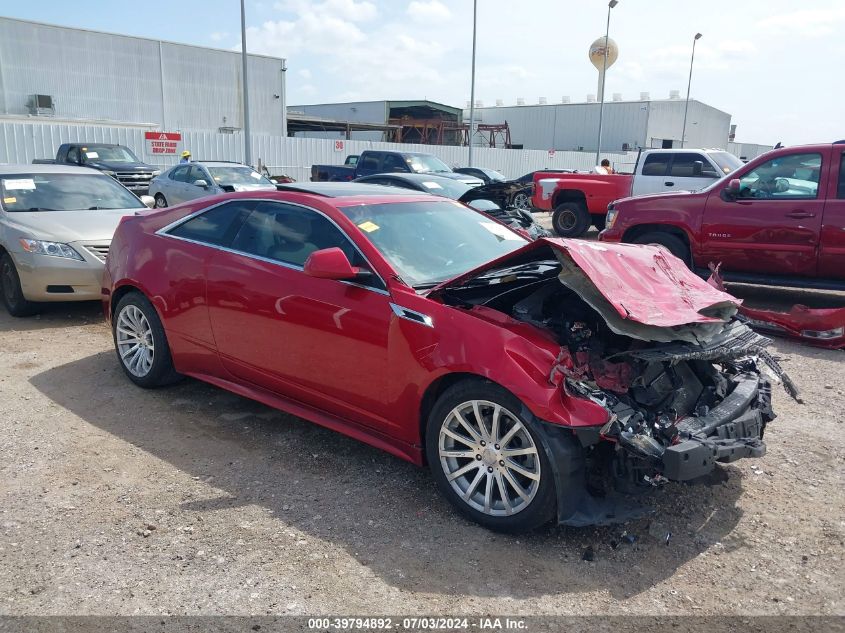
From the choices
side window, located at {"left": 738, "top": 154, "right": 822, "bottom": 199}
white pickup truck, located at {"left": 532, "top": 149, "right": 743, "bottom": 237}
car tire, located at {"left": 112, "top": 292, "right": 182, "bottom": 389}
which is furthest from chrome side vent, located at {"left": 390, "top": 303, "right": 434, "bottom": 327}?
white pickup truck, located at {"left": 532, "top": 149, "right": 743, "bottom": 237}

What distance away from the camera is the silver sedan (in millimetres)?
14977

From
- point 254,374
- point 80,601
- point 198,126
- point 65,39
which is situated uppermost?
point 65,39

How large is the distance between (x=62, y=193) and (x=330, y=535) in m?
6.68

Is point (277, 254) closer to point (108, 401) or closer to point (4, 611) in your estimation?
point (108, 401)

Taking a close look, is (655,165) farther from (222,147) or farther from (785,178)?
(222,147)

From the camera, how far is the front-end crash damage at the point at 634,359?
10.0 feet

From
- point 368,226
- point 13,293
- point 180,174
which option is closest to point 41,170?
point 13,293

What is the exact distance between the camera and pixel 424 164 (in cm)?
1895

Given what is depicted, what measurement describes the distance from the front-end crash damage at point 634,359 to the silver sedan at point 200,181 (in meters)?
12.3

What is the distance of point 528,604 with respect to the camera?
279 centimetres

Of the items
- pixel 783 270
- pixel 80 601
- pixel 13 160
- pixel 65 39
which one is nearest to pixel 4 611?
pixel 80 601

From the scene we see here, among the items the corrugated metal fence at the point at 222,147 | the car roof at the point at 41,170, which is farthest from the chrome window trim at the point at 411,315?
the corrugated metal fence at the point at 222,147

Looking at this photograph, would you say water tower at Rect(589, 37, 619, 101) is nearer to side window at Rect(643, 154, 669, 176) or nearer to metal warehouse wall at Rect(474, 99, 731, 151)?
metal warehouse wall at Rect(474, 99, 731, 151)

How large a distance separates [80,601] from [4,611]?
0.91 ft
